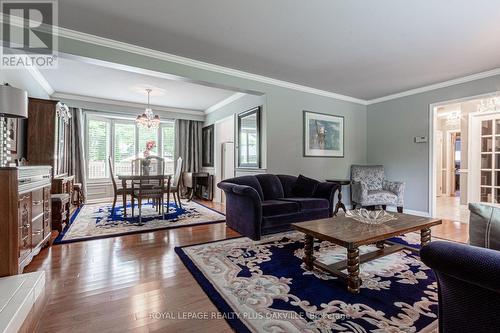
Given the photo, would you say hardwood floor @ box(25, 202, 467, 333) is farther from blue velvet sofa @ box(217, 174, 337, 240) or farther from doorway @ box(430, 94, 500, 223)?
doorway @ box(430, 94, 500, 223)

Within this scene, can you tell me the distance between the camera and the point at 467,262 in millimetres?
925

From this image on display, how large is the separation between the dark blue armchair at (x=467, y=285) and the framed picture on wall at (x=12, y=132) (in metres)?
4.48

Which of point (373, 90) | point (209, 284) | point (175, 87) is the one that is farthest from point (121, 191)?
point (373, 90)

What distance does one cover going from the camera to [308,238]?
2.32 m

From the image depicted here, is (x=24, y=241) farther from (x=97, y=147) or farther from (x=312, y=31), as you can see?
(x=97, y=147)

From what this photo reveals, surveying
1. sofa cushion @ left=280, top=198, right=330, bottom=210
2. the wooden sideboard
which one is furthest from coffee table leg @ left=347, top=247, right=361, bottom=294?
the wooden sideboard

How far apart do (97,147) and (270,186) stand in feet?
16.8

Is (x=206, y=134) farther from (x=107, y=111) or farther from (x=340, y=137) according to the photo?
(x=340, y=137)

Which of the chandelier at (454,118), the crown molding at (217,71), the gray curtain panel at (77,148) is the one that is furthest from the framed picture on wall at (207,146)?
the chandelier at (454,118)

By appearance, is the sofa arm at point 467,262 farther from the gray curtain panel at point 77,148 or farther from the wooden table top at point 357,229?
the gray curtain panel at point 77,148

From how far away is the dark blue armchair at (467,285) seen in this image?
89 centimetres

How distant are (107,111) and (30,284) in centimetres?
528

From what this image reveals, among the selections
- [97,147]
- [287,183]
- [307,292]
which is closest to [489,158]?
[287,183]

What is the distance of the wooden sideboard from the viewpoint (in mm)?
1852
